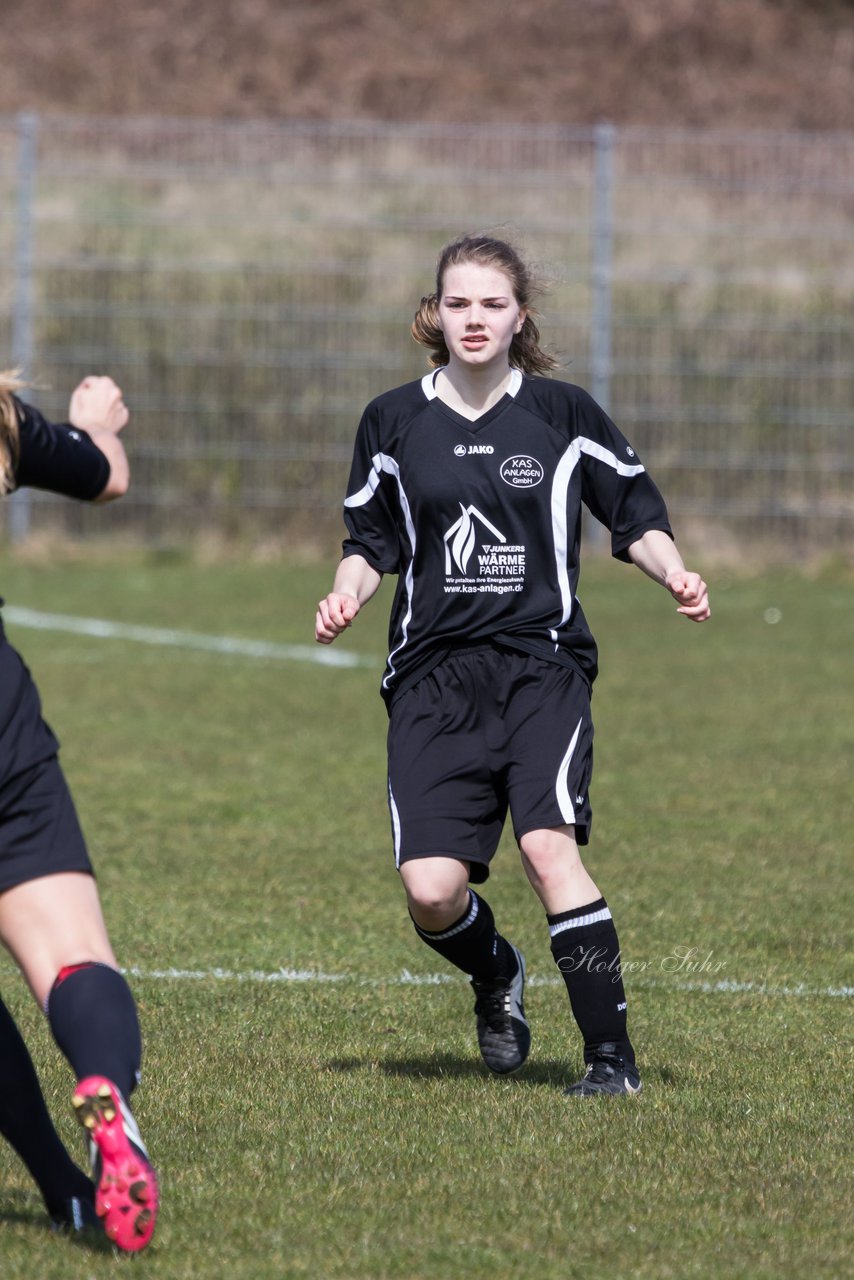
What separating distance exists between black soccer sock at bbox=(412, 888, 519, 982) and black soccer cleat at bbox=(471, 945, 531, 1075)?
0.03m

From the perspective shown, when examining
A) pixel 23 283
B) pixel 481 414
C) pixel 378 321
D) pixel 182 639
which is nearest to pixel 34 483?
pixel 481 414

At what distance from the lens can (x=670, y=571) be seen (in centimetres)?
464

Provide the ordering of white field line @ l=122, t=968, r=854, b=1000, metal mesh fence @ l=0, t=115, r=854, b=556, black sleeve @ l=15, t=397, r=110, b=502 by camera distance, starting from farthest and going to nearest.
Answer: metal mesh fence @ l=0, t=115, r=854, b=556
white field line @ l=122, t=968, r=854, b=1000
black sleeve @ l=15, t=397, r=110, b=502

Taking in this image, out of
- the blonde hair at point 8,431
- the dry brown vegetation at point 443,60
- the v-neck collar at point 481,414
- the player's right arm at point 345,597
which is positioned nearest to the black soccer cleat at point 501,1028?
the player's right arm at point 345,597

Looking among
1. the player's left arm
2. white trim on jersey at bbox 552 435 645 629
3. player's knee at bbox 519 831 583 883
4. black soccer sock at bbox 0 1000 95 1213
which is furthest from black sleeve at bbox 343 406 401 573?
black soccer sock at bbox 0 1000 95 1213

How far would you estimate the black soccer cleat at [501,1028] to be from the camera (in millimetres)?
4773

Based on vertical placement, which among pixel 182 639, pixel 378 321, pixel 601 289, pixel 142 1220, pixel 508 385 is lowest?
pixel 182 639

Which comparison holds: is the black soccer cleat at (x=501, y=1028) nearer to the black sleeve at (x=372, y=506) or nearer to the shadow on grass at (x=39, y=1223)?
the black sleeve at (x=372, y=506)

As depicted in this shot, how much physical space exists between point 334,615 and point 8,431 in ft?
4.45

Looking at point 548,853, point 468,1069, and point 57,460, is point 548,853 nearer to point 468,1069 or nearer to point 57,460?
point 468,1069

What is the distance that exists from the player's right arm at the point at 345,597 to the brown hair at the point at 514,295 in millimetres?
525

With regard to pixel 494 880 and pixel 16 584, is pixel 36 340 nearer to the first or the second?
pixel 16 584

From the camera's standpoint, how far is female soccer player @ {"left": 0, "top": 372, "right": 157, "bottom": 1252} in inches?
128

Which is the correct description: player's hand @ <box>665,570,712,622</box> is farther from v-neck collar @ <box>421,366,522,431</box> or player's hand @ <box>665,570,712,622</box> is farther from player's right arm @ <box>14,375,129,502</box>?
player's right arm @ <box>14,375,129,502</box>
